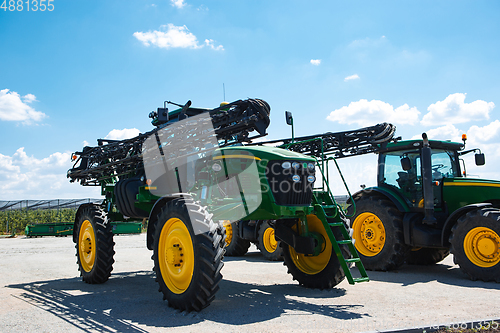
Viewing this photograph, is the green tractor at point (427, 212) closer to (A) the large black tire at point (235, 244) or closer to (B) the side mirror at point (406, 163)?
(B) the side mirror at point (406, 163)

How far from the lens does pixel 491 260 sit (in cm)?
704

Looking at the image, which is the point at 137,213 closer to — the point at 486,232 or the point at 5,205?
the point at 486,232

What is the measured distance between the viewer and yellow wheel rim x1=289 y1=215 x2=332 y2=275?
6484 mm

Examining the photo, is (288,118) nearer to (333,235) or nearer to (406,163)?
(333,235)

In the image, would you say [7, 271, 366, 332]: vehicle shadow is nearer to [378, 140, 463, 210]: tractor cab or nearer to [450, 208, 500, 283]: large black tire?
[450, 208, 500, 283]: large black tire

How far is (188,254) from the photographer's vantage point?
208 inches

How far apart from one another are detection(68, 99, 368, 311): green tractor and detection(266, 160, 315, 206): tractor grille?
1 centimetres

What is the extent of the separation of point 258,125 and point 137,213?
10.7 feet

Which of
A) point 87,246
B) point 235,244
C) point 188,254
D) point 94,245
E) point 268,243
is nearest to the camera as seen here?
point 188,254

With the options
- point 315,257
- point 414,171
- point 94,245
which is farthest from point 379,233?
point 94,245

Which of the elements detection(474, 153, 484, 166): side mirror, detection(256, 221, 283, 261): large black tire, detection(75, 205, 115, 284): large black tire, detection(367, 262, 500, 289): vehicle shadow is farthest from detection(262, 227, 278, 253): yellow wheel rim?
detection(474, 153, 484, 166): side mirror

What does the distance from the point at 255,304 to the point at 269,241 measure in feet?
16.6

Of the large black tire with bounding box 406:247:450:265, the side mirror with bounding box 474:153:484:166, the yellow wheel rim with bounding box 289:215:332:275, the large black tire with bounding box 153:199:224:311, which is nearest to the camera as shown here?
the large black tire with bounding box 153:199:224:311

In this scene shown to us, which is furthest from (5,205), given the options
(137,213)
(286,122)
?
(286,122)
